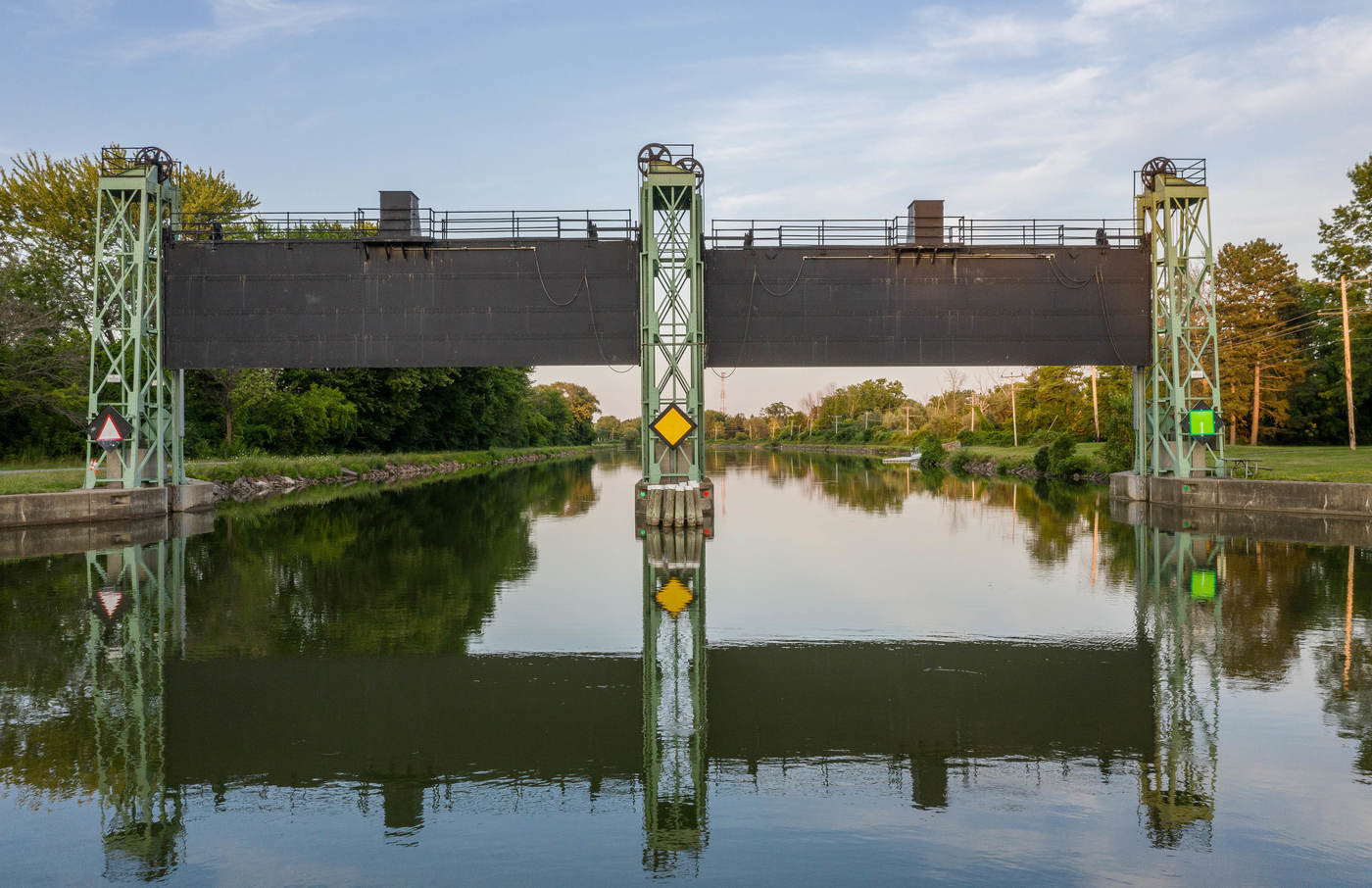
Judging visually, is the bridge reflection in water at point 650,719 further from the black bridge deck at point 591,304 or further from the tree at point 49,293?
the tree at point 49,293

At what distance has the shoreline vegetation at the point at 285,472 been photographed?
32.4 metres

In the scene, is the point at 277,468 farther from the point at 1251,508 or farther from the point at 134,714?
the point at 1251,508

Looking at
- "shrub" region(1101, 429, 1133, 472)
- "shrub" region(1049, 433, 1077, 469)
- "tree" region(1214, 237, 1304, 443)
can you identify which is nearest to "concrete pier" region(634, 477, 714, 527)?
"shrub" region(1101, 429, 1133, 472)

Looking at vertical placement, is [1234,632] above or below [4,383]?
below

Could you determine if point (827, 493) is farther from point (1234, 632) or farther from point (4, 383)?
point (4, 383)

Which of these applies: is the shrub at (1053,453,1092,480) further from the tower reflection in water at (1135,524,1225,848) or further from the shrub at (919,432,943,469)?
the tower reflection in water at (1135,524,1225,848)

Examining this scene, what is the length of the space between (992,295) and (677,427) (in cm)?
1188

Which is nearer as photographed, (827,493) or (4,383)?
(4,383)

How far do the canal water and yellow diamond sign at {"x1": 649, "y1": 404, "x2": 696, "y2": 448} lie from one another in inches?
276

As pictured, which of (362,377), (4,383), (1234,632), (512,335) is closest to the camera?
(1234,632)

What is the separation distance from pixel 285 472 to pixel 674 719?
43747 millimetres

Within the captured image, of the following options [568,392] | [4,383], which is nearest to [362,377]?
[4,383]

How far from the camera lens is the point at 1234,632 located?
13391mm

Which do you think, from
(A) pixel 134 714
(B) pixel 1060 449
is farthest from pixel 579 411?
(A) pixel 134 714
